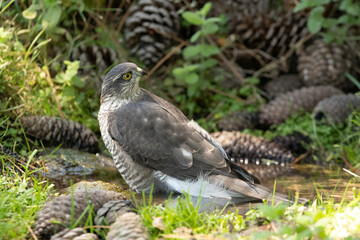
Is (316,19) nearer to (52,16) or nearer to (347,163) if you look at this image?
(347,163)

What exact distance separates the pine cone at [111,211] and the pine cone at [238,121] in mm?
3417

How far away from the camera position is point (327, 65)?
22.4 feet

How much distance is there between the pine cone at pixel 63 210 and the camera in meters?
2.82

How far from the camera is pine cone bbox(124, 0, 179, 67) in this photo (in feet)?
22.1

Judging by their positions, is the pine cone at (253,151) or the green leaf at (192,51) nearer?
the pine cone at (253,151)

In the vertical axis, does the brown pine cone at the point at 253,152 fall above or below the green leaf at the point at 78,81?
below

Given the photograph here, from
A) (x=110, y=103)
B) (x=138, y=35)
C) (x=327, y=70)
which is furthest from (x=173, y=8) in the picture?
(x=110, y=103)

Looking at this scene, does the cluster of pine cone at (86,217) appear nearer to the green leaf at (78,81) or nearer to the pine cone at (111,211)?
the pine cone at (111,211)

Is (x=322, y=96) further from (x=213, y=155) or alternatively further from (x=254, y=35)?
(x=213, y=155)

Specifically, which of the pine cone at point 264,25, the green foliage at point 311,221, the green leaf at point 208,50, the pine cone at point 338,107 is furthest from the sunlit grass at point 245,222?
the pine cone at point 264,25

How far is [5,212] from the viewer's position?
3.02m

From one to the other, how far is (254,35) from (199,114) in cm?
152

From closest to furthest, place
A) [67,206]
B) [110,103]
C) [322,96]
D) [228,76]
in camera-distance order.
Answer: [67,206] → [110,103] → [322,96] → [228,76]

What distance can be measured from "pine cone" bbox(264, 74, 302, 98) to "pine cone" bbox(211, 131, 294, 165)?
64.1 inches
